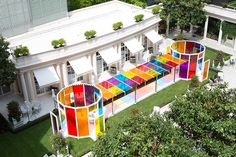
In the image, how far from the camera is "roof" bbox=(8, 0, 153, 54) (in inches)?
1438

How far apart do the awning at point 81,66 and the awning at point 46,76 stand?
2.22 metres

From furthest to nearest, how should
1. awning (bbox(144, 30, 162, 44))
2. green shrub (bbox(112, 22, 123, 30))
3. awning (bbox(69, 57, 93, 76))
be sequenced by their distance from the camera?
awning (bbox(144, 30, 162, 44))
green shrub (bbox(112, 22, 123, 30))
awning (bbox(69, 57, 93, 76))

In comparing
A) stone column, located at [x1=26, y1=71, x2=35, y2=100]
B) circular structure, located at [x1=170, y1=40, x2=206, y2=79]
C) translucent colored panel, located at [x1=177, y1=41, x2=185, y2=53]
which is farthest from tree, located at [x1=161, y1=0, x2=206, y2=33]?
stone column, located at [x1=26, y1=71, x2=35, y2=100]

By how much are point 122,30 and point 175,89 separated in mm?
9316

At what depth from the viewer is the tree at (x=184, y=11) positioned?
4372cm

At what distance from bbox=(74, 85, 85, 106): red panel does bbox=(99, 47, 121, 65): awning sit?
20.0 ft

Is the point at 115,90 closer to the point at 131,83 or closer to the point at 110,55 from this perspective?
the point at 131,83

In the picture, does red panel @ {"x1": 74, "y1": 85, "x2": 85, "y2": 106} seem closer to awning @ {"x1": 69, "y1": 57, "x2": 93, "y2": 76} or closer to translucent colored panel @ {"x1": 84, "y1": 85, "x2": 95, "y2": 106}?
translucent colored panel @ {"x1": 84, "y1": 85, "x2": 95, "y2": 106}

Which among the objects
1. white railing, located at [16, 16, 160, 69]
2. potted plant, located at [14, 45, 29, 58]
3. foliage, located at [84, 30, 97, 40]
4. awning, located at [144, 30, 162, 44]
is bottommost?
awning, located at [144, 30, 162, 44]

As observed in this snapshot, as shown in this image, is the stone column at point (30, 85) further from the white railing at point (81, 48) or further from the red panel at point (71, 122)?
the red panel at point (71, 122)

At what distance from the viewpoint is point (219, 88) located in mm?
21062

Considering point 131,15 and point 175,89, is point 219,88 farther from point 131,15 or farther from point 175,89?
point 131,15

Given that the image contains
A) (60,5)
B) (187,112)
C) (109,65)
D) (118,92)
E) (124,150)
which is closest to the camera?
(124,150)

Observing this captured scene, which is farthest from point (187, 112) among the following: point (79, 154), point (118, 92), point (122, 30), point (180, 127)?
point (122, 30)
